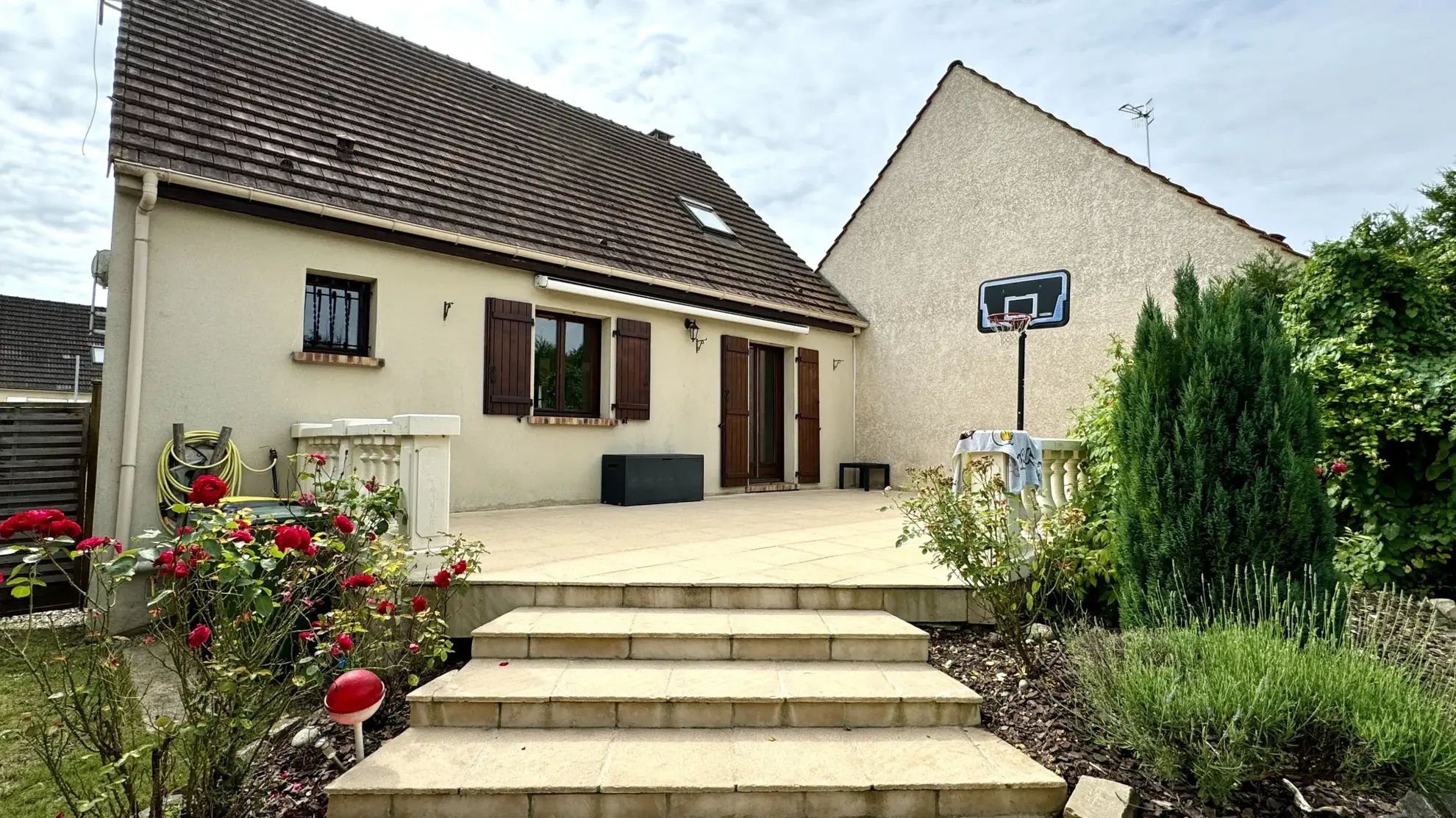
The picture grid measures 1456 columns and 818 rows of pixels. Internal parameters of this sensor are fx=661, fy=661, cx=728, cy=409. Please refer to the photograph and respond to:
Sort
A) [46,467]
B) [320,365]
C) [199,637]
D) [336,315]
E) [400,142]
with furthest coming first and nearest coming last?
1. [400,142]
2. [336,315]
3. [320,365]
4. [46,467]
5. [199,637]

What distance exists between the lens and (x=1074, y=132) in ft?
29.5

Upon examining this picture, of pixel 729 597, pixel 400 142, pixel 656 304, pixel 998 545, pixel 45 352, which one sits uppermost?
pixel 400 142

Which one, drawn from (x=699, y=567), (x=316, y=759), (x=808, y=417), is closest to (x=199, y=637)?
(x=316, y=759)

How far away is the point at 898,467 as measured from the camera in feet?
34.6

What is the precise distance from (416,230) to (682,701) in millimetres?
5696

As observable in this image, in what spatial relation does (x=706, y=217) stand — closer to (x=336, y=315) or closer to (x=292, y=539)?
(x=336, y=315)

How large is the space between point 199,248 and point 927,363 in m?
8.92

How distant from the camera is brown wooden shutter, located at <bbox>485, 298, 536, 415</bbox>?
717 cm

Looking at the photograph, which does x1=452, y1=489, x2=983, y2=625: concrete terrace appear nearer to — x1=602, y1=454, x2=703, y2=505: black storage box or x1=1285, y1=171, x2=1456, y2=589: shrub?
x1=602, y1=454, x2=703, y2=505: black storage box

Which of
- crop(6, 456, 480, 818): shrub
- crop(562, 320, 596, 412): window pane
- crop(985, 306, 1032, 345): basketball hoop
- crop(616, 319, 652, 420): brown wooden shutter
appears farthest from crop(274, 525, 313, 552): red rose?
crop(985, 306, 1032, 345): basketball hoop

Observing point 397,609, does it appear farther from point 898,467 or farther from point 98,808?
point 898,467

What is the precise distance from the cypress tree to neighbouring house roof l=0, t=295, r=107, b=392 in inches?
968

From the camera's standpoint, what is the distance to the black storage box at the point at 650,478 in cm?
779

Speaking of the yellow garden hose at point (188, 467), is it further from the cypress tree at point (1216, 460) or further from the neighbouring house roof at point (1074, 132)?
the neighbouring house roof at point (1074, 132)
